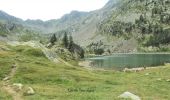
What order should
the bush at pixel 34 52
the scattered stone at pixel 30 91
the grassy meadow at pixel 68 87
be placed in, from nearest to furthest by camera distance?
1. the grassy meadow at pixel 68 87
2. the scattered stone at pixel 30 91
3. the bush at pixel 34 52

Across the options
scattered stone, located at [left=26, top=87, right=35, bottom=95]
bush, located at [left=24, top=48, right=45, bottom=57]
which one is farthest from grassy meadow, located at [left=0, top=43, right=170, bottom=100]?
Result: bush, located at [left=24, top=48, right=45, bottom=57]

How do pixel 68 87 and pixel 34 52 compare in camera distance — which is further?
pixel 34 52

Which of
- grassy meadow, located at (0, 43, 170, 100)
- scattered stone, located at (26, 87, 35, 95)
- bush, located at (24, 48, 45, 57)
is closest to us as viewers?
grassy meadow, located at (0, 43, 170, 100)

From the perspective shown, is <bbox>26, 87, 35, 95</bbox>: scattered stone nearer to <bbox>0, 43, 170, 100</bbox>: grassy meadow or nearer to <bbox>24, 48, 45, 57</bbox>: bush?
<bbox>0, 43, 170, 100</bbox>: grassy meadow

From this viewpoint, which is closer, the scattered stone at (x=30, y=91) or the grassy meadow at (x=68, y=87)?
the grassy meadow at (x=68, y=87)

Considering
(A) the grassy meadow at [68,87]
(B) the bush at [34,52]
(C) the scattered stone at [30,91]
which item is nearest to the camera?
(A) the grassy meadow at [68,87]

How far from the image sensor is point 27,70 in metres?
71.2

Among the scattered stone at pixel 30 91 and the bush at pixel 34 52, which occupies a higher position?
the bush at pixel 34 52

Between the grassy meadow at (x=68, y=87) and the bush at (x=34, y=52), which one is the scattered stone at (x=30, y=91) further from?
the bush at (x=34, y=52)

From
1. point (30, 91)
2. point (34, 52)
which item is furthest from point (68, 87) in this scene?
point (34, 52)

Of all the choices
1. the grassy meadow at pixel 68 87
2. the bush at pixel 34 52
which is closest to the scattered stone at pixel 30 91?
the grassy meadow at pixel 68 87

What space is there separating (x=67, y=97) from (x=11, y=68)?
27.2 meters

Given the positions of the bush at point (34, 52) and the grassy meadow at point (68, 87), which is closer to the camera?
the grassy meadow at point (68, 87)

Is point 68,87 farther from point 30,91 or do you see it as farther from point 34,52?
point 34,52
